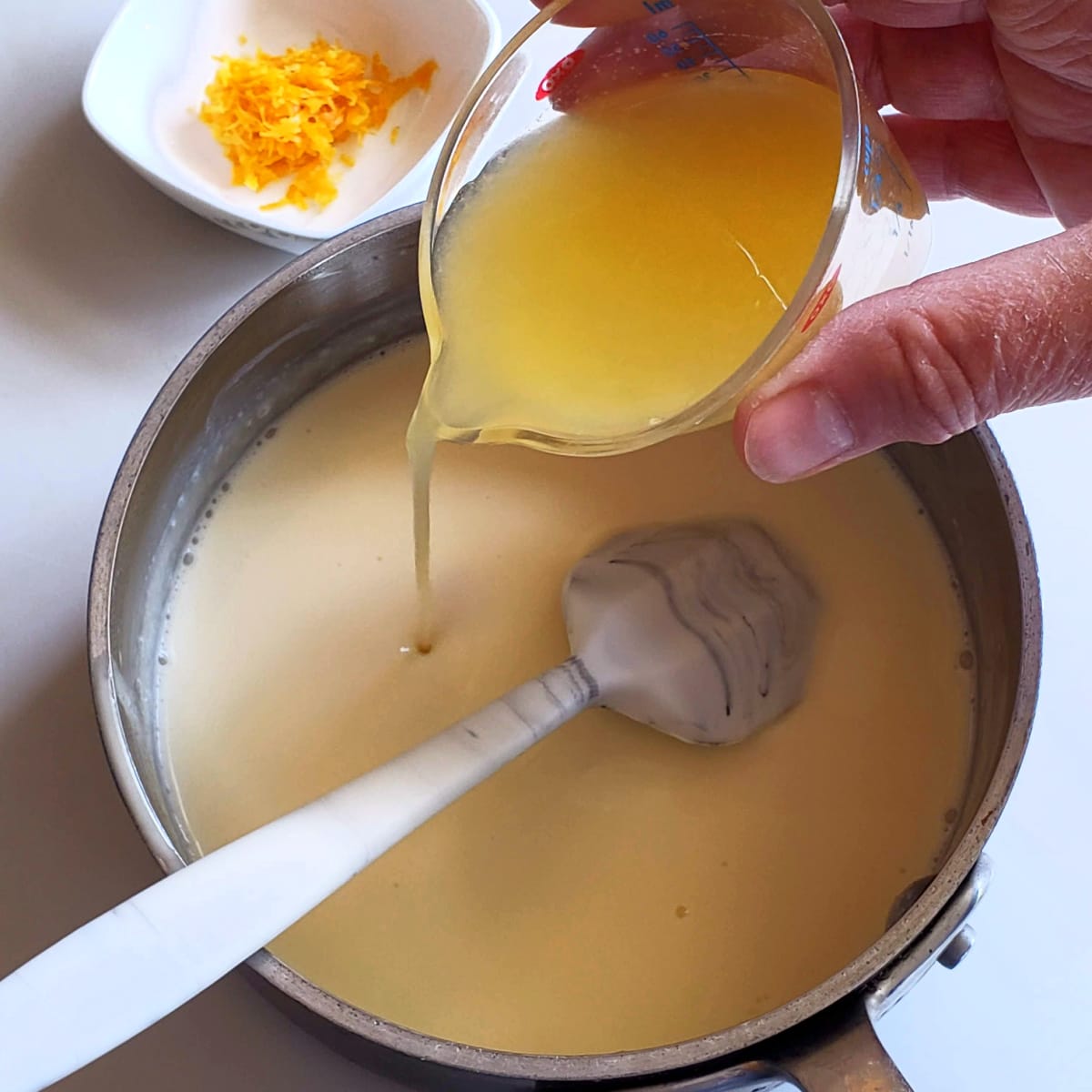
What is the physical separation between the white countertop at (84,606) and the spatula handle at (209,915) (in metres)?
0.21

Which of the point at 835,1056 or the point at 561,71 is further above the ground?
the point at 561,71

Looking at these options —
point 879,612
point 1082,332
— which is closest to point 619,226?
point 1082,332

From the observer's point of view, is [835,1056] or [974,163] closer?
[835,1056]

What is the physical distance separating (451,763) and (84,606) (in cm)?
34

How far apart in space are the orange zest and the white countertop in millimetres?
62

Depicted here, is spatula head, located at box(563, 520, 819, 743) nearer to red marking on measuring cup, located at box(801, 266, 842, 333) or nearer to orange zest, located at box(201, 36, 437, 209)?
red marking on measuring cup, located at box(801, 266, 842, 333)

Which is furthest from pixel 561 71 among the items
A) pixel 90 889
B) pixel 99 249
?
pixel 90 889

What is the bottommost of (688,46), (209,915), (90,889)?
(90,889)

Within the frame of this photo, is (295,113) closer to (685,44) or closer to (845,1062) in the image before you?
(685,44)

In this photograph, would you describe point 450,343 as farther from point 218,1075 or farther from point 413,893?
point 218,1075

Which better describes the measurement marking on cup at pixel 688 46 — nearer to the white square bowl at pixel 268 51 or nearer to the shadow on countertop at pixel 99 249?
the white square bowl at pixel 268 51

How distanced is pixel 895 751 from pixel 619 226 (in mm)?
419

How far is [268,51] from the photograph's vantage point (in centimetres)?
100

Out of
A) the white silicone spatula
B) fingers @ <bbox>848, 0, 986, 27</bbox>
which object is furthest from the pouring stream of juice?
fingers @ <bbox>848, 0, 986, 27</bbox>
